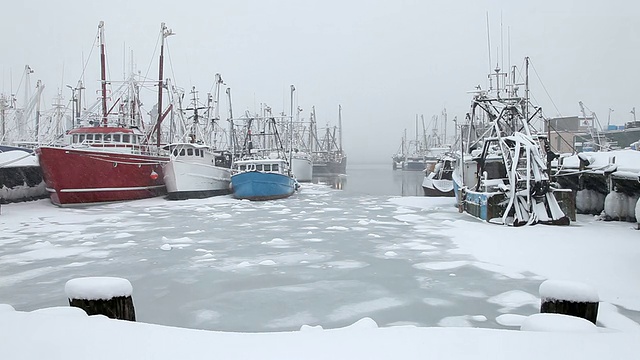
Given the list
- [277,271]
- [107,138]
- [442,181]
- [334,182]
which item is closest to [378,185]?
[334,182]

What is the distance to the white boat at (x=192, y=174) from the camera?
22438 mm

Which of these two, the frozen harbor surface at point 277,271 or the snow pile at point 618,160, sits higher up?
the snow pile at point 618,160

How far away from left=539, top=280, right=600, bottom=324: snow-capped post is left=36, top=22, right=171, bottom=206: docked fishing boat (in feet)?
61.9

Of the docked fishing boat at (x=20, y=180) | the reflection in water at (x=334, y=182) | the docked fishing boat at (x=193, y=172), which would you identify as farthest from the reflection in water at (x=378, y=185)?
the docked fishing boat at (x=20, y=180)

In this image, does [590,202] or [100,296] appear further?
[590,202]

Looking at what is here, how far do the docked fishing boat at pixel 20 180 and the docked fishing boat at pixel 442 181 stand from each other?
19713 millimetres

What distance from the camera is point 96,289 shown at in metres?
3.80

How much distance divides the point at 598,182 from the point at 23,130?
50.9 metres

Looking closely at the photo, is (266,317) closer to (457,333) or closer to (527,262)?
(457,333)

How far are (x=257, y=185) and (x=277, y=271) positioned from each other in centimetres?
1595

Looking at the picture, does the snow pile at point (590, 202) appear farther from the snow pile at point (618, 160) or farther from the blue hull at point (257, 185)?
the blue hull at point (257, 185)

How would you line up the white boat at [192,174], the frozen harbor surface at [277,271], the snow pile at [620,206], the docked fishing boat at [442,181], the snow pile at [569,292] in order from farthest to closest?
the docked fishing boat at [442,181] < the white boat at [192,174] < the snow pile at [620,206] < the frozen harbor surface at [277,271] < the snow pile at [569,292]

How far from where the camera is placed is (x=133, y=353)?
2.93 m

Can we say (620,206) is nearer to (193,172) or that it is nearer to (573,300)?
(573,300)
